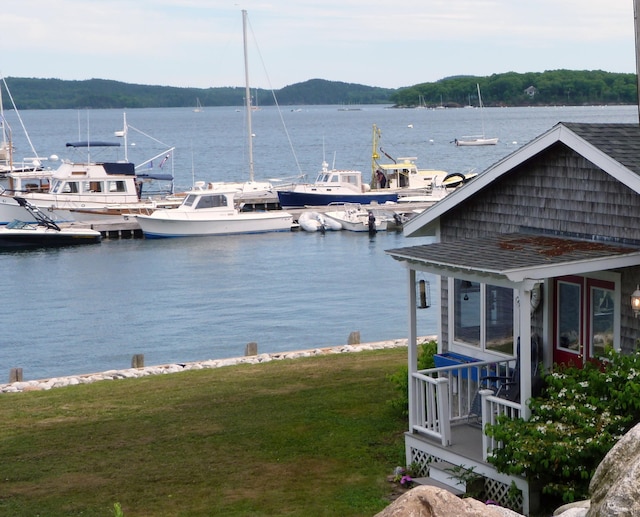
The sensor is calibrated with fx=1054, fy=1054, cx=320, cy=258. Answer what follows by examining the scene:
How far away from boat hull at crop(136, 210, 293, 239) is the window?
127 feet

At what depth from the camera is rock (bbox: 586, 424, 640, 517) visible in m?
6.19

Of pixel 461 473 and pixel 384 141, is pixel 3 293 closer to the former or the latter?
pixel 461 473

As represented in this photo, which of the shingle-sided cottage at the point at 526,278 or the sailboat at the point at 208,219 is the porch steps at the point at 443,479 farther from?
the sailboat at the point at 208,219

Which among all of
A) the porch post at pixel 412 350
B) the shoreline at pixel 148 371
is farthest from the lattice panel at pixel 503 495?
the shoreline at pixel 148 371

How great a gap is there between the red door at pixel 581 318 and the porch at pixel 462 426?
0.63 meters

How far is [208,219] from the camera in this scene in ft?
169

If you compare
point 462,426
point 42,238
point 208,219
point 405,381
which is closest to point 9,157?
point 42,238

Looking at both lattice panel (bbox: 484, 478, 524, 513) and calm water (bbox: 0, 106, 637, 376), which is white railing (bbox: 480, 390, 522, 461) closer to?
lattice panel (bbox: 484, 478, 524, 513)

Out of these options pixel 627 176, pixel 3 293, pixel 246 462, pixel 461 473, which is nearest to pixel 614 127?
pixel 627 176

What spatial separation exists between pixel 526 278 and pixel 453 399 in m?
3.30

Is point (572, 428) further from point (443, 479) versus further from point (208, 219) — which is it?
point (208, 219)

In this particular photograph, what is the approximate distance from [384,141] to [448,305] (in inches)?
6184

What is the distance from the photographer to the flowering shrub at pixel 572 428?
1002cm

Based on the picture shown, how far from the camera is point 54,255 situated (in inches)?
1875
